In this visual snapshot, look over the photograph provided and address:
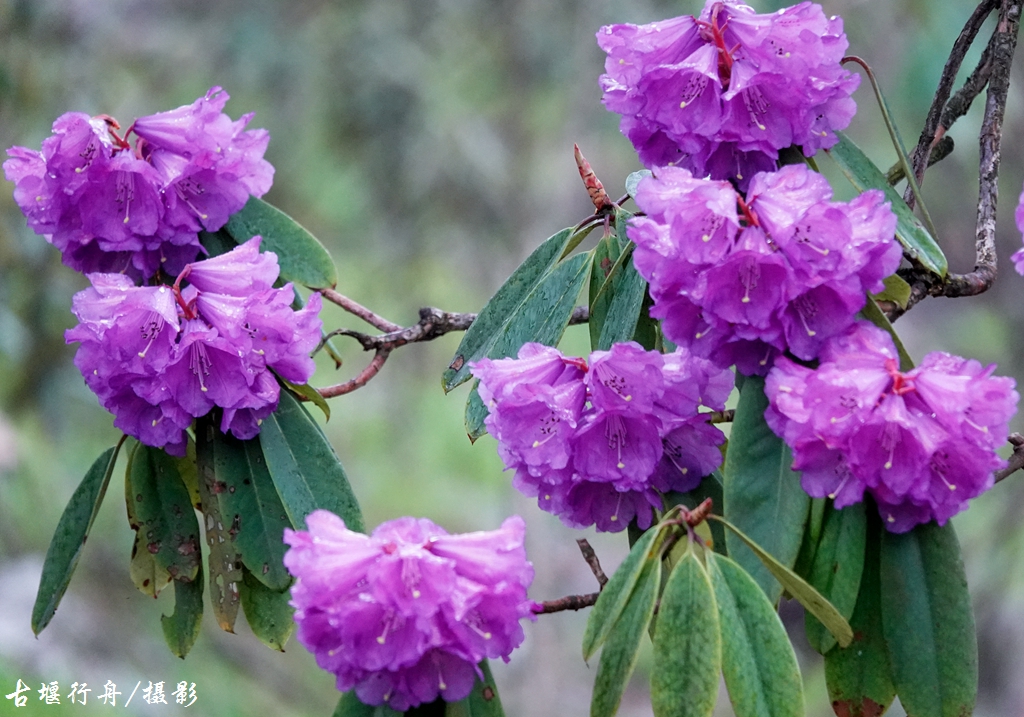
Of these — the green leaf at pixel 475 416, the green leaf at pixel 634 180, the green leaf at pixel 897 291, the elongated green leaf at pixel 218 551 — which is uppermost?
the green leaf at pixel 634 180

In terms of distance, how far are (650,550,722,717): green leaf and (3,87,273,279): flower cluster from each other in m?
0.62

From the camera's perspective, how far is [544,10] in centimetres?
423

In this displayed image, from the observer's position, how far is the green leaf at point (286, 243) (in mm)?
1106

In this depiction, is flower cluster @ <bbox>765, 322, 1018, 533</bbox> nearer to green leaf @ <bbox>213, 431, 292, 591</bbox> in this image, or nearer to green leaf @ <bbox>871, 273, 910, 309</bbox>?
green leaf @ <bbox>871, 273, 910, 309</bbox>

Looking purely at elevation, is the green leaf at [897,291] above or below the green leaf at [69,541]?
above

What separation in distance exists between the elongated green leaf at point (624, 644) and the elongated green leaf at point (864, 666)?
153 millimetres

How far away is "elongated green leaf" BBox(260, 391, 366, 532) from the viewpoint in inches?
36.9

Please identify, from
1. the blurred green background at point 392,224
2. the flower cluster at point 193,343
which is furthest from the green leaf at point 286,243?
the blurred green background at point 392,224

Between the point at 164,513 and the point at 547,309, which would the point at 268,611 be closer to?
the point at 164,513

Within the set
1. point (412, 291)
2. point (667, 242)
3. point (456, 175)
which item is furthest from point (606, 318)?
point (412, 291)

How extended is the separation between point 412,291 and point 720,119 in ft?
12.6

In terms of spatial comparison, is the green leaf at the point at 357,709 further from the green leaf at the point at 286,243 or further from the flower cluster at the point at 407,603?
the green leaf at the point at 286,243

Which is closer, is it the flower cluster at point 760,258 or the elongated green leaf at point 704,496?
the flower cluster at point 760,258

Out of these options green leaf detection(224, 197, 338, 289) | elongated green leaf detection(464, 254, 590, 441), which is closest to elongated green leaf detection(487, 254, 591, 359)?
elongated green leaf detection(464, 254, 590, 441)
